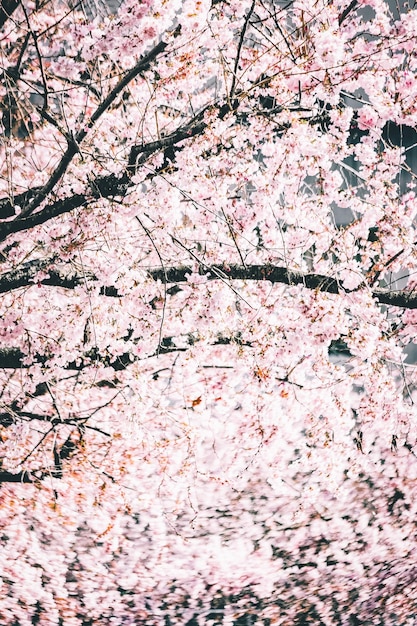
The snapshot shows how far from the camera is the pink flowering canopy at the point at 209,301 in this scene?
372 cm

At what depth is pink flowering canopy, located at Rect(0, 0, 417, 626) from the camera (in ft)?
12.2

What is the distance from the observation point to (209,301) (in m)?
4.43

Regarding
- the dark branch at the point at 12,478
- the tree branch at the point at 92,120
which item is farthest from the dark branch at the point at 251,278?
the dark branch at the point at 12,478

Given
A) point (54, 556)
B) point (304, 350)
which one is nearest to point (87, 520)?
point (54, 556)

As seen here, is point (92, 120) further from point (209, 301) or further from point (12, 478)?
point (12, 478)

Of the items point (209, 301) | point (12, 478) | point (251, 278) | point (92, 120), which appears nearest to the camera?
point (92, 120)

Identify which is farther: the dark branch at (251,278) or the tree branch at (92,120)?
the dark branch at (251,278)

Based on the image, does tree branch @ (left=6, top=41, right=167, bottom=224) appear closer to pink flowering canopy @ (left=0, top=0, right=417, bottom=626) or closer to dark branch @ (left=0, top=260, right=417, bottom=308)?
pink flowering canopy @ (left=0, top=0, right=417, bottom=626)

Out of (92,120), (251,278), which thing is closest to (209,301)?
(251,278)

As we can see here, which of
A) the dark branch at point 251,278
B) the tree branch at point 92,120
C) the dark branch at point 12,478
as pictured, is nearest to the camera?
the tree branch at point 92,120

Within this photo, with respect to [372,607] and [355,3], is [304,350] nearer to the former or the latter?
[355,3]

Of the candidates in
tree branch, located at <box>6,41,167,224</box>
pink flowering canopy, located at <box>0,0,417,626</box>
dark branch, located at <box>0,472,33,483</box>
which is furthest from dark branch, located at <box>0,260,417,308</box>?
dark branch, located at <box>0,472,33,483</box>

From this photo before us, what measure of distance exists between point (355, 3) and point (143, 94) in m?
2.68

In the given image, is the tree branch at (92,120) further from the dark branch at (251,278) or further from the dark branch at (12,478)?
the dark branch at (12,478)
